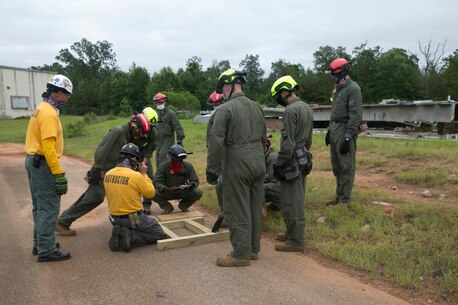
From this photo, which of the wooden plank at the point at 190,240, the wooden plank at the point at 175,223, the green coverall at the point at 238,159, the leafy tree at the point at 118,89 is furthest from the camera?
the leafy tree at the point at 118,89

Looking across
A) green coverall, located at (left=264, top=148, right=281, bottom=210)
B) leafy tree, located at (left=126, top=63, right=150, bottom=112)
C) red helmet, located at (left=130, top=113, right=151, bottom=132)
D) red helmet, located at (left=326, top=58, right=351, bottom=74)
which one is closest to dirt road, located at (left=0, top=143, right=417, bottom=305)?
green coverall, located at (left=264, top=148, right=281, bottom=210)

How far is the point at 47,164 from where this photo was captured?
4629 millimetres

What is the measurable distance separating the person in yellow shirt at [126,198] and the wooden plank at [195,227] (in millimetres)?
947

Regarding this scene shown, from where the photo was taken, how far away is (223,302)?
3717 mm

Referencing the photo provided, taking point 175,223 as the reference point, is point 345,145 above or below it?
above

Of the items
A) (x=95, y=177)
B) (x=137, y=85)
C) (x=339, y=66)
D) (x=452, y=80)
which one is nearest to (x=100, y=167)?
(x=95, y=177)

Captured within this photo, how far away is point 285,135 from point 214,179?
3.65 feet

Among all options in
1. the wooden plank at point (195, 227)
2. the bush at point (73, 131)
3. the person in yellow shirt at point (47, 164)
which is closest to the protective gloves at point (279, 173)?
the wooden plank at point (195, 227)

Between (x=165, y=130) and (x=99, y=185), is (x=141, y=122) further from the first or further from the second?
(x=165, y=130)

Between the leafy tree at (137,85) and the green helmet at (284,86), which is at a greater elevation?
the leafy tree at (137,85)

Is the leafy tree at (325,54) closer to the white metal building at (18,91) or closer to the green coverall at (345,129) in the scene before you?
the white metal building at (18,91)

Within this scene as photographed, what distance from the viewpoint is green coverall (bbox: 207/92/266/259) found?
4477 mm

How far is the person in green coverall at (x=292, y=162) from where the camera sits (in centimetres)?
504

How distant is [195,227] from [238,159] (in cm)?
193
